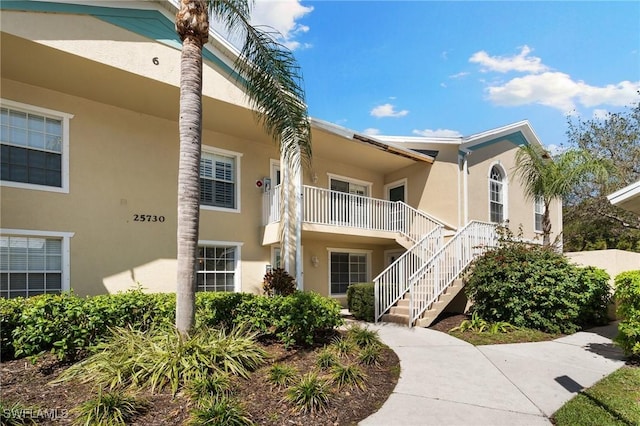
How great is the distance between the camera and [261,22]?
7.66 meters

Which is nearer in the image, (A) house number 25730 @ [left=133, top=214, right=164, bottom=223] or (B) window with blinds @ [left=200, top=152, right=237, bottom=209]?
(A) house number 25730 @ [left=133, top=214, right=164, bottom=223]

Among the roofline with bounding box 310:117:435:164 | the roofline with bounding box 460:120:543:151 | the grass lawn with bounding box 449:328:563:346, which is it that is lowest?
the grass lawn with bounding box 449:328:563:346

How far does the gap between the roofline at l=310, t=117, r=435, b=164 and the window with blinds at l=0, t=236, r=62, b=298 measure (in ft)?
24.4

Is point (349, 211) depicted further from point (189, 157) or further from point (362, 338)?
point (189, 157)

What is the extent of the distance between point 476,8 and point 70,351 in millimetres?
11768

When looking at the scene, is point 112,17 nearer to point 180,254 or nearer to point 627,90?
point 180,254

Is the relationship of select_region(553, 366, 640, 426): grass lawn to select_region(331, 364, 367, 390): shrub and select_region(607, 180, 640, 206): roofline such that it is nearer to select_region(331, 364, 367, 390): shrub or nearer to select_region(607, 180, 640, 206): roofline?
select_region(331, 364, 367, 390): shrub

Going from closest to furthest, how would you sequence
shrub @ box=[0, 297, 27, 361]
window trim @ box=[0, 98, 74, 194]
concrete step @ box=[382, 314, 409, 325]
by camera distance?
shrub @ box=[0, 297, 27, 361] → window trim @ box=[0, 98, 74, 194] → concrete step @ box=[382, 314, 409, 325]

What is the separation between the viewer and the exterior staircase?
383 inches

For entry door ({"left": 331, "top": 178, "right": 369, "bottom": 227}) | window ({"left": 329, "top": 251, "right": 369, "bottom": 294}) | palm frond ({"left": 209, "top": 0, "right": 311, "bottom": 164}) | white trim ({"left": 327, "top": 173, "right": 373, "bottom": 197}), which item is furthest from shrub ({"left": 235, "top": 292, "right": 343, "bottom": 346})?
white trim ({"left": 327, "top": 173, "right": 373, "bottom": 197})

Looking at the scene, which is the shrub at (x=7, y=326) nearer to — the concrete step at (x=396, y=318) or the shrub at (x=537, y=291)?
the concrete step at (x=396, y=318)

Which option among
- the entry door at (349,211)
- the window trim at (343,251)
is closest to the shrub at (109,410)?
the entry door at (349,211)

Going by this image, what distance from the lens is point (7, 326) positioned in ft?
19.4

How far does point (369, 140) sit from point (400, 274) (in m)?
4.58
